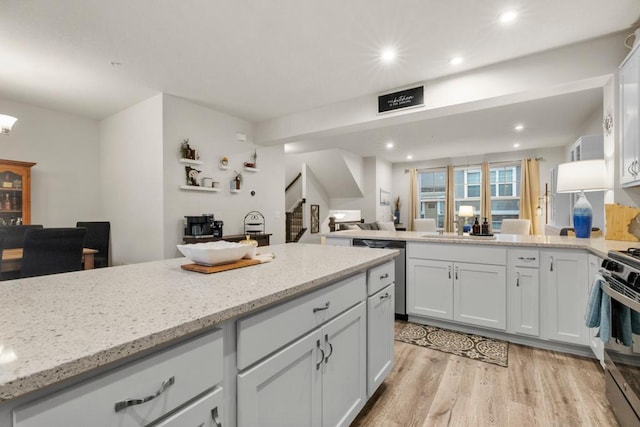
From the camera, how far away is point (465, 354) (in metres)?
2.47

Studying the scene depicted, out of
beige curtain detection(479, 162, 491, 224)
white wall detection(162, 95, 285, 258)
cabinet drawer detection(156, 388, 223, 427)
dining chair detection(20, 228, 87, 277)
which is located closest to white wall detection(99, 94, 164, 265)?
white wall detection(162, 95, 285, 258)

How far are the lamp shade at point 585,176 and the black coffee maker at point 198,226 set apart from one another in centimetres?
386

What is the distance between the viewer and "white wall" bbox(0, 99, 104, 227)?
13.2 ft

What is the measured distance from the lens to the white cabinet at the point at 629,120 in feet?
6.90

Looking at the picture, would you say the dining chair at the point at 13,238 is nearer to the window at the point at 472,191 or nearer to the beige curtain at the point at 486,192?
the window at the point at 472,191

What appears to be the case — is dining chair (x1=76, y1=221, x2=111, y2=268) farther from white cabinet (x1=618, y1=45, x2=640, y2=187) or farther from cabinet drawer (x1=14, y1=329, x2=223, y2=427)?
white cabinet (x1=618, y1=45, x2=640, y2=187)

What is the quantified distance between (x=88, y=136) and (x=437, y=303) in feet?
18.0

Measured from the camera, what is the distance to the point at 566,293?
95.1 inches

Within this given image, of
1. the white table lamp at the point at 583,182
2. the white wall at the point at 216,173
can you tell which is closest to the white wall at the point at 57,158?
the white wall at the point at 216,173

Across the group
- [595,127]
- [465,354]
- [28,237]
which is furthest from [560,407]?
[595,127]

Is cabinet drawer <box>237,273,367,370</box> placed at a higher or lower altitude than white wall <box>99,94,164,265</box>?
lower

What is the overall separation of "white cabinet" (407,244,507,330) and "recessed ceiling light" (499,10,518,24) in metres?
1.85

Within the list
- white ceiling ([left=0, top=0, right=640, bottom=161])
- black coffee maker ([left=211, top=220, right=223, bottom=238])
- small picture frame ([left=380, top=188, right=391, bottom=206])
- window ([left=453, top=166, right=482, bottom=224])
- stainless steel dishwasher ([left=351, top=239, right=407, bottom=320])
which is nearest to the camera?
white ceiling ([left=0, top=0, right=640, bottom=161])

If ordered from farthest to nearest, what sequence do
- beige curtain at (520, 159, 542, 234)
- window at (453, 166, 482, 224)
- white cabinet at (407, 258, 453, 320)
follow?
window at (453, 166, 482, 224) → beige curtain at (520, 159, 542, 234) → white cabinet at (407, 258, 453, 320)
